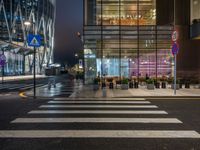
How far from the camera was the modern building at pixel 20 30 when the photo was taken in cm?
7316

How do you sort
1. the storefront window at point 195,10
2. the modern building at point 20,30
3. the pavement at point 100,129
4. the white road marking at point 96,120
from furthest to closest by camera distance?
the modern building at point 20,30, the storefront window at point 195,10, the white road marking at point 96,120, the pavement at point 100,129

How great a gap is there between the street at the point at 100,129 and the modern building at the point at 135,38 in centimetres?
1723

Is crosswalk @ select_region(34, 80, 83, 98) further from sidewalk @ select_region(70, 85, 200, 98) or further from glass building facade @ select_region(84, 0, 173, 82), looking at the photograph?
glass building facade @ select_region(84, 0, 173, 82)

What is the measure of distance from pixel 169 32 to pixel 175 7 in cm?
276

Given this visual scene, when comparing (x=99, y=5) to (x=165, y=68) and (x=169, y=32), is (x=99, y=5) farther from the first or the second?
(x=165, y=68)

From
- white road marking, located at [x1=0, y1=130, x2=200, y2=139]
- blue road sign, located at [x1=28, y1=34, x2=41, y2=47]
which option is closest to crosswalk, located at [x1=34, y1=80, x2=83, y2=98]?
blue road sign, located at [x1=28, y1=34, x2=41, y2=47]

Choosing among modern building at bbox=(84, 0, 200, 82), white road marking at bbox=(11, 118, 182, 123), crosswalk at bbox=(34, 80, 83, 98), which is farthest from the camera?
modern building at bbox=(84, 0, 200, 82)

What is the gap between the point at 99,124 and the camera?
863 centimetres

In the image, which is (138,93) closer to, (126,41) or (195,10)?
(126,41)

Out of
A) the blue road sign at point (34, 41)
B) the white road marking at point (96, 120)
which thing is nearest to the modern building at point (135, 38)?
the blue road sign at point (34, 41)

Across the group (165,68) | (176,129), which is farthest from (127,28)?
(176,129)

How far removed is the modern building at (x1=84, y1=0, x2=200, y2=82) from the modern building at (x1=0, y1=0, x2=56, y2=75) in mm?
30985

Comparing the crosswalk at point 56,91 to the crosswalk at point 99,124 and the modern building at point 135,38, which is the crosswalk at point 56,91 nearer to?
the modern building at point 135,38

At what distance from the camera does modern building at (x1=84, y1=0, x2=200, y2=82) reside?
2809cm
